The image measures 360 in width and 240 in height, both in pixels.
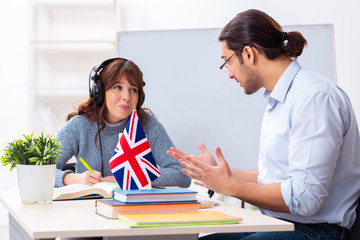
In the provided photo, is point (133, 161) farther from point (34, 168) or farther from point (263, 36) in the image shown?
point (263, 36)

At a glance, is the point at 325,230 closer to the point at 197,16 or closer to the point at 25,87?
the point at 197,16

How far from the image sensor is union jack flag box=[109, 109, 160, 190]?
158 centimetres

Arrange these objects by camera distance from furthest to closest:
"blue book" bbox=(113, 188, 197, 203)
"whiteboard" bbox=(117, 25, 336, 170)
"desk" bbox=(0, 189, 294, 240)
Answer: "whiteboard" bbox=(117, 25, 336, 170) < "blue book" bbox=(113, 188, 197, 203) < "desk" bbox=(0, 189, 294, 240)

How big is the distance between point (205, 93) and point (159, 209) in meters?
1.90

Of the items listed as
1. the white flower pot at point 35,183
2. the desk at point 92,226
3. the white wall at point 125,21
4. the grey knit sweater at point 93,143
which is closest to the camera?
the desk at point 92,226

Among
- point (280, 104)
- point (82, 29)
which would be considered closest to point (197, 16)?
point (82, 29)

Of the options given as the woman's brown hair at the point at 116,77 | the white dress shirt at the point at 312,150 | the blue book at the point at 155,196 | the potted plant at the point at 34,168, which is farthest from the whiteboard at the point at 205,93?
the blue book at the point at 155,196

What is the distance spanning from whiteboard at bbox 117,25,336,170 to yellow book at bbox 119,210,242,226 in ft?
6.08

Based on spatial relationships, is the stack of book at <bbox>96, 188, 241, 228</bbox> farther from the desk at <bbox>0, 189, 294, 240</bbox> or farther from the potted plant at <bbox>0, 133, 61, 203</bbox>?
the potted plant at <bbox>0, 133, 61, 203</bbox>

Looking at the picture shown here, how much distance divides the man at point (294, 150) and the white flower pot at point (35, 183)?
371mm

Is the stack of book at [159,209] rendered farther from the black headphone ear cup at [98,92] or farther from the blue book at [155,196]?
the black headphone ear cup at [98,92]

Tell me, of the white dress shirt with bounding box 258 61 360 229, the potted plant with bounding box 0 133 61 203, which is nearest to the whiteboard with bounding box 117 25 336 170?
the white dress shirt with bounding box 258 61 360 229

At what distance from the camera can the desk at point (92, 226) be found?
0.99 m

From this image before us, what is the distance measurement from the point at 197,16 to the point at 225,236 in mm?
2667
